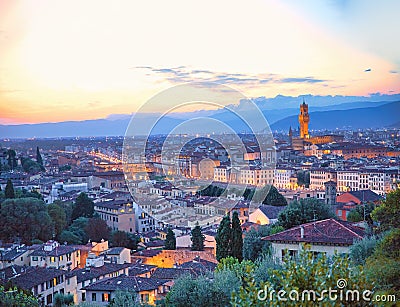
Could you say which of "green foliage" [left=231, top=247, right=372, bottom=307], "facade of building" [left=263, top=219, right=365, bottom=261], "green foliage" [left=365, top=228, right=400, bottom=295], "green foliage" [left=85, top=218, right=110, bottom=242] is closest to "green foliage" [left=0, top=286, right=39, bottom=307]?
"facade of building" [left=263, top=219, right=365, bottom=261]

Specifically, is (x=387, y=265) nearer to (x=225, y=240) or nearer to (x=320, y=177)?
(x=225, y=240)

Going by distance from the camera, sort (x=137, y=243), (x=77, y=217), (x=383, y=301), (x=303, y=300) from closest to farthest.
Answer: (x=303, y=300), (x=383, y=301), (x=137, y=243), (x=77, y=217)

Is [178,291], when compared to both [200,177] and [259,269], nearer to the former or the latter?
[259,269]

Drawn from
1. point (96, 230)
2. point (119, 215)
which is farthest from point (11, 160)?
point (96, 230)

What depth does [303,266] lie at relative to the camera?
119 inches

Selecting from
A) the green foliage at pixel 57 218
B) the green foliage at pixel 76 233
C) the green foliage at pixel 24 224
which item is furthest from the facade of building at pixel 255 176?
the green foliage at pixel 24 224

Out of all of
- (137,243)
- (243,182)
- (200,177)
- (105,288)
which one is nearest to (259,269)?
(105,288)

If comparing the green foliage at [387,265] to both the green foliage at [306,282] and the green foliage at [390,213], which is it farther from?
the green foliage at [306,282]

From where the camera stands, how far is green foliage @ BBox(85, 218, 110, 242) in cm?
1638

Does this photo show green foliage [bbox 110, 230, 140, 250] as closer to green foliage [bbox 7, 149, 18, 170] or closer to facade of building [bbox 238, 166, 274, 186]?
facade of building [bbox 238, 166, 274, 186]

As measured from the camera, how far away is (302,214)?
33.1 ft

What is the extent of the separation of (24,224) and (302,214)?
955 cm

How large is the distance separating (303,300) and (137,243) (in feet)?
44.7

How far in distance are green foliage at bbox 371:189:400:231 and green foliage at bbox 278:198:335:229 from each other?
150 inches
